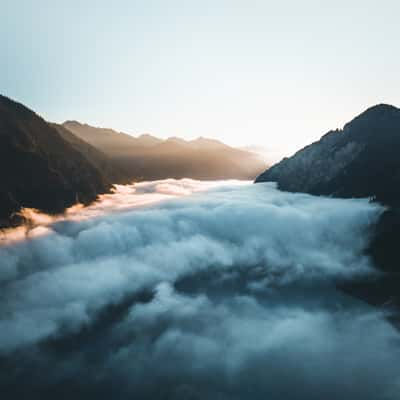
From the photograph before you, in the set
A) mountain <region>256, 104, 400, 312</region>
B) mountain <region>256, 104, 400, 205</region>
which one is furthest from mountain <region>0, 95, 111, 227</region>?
mountain <region>256, 104, 400, 312</region>

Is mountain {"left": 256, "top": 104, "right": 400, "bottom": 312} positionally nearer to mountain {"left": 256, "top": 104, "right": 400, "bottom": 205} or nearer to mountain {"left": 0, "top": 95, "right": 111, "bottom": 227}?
mountain {"left": 256, "top": 104, "right": 400, "bottom": 205}

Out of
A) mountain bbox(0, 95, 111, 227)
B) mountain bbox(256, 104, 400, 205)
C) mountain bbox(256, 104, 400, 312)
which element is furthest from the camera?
mountain bbox(256, 104, 400, 205)

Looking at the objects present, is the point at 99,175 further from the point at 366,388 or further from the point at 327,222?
the point at 366,388

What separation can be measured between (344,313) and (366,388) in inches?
906

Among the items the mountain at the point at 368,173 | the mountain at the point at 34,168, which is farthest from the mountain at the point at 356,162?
the mountain at the point at 34,168

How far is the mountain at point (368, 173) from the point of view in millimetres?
75375

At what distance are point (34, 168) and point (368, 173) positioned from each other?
350 feet

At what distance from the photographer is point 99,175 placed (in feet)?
483

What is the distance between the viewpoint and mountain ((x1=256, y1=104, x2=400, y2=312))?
7538cm

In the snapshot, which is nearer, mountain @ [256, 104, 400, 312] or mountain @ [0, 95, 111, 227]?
mountain @ [256, 104, 400, 312]

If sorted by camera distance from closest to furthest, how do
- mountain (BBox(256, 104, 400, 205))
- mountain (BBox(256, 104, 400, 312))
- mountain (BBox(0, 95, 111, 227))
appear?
1. mountain (BBox(256, 104, 400, 312))
2. mountain (BBox(0, 95, 111, 227))
3. mountain (BBox(256, 104, 400, 205))

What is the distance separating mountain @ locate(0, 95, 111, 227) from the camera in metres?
91.0

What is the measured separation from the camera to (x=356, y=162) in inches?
4168

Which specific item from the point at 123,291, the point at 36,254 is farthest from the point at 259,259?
the point at 36,254
